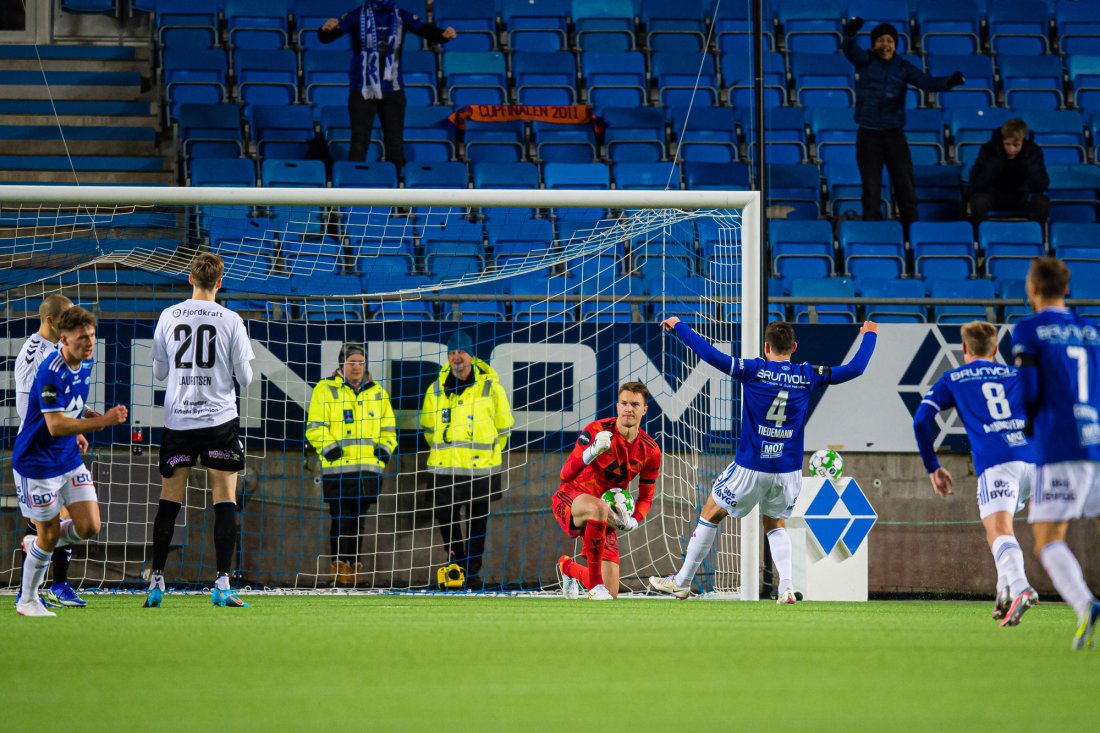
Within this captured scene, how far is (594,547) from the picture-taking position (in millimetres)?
9531

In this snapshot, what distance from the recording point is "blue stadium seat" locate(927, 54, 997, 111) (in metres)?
16.6

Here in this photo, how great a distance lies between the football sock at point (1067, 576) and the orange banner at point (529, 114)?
10.7 m

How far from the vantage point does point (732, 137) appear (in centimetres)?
1542

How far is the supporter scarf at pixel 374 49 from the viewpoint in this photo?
45.1ft

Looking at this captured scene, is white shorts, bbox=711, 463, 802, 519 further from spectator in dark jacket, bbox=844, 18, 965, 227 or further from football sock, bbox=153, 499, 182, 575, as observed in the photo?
spectator in dark jacket, bbox=844, 18, 965, 227

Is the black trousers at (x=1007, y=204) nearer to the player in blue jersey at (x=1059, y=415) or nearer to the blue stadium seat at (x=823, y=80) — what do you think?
the blue stadium seat at (x=823, y=80)

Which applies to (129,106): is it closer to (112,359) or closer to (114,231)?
(114,231)

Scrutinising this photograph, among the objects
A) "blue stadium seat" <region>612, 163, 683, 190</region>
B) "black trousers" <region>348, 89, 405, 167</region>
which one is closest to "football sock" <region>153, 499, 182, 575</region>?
"black trousers" <region>348, 89, 405, 167</region>

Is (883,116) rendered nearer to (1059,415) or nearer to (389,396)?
(389,396)

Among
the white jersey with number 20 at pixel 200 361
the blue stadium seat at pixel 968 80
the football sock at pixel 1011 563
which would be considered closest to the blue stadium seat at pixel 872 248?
the blue stadium seat at pixel 968 80

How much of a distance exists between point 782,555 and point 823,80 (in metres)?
8.93

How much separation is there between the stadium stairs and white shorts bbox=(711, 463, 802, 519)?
8676 millimetres

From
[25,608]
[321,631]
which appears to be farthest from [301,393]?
[321,631]

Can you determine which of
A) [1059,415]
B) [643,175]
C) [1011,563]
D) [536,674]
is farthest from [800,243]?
[536,674]
